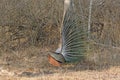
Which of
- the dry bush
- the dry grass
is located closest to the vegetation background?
the dry bush

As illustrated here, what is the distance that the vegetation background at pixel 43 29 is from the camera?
452 inches

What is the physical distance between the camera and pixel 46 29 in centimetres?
1262

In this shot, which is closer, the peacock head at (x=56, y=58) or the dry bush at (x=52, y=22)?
the peacock head at (x=56, y=58)

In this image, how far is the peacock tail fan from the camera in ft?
33.8

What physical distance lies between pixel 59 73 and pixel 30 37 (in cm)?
363

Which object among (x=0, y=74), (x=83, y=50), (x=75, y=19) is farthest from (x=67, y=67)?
(x=0, y=74)

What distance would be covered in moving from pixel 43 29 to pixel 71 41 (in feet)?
7.95

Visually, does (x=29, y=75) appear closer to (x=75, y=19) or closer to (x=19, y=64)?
(x=19, y=64)

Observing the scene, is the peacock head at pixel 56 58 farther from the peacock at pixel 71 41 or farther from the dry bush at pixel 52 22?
the dry bush at pixel 52 22

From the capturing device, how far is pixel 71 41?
33.9 feet

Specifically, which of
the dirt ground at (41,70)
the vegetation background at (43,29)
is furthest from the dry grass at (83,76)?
the vegetation background at (43,29)

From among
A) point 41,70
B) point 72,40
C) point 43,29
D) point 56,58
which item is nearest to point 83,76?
point 56,58

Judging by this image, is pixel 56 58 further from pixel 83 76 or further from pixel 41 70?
pixel 83 76

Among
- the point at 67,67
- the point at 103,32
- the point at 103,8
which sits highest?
the point at 103,8
